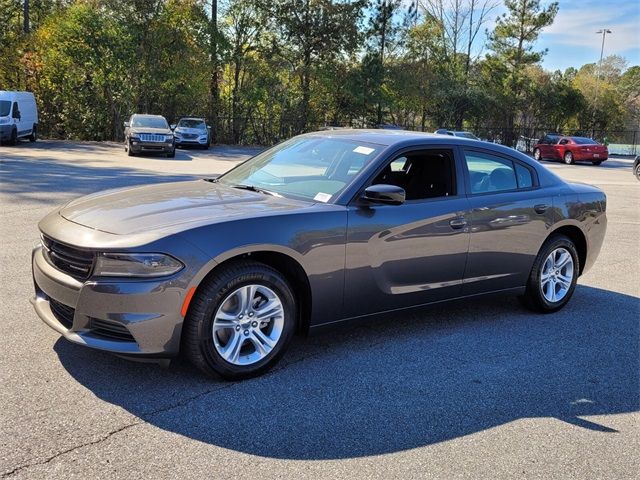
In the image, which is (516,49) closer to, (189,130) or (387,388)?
(189,130)

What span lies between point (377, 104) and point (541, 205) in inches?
1413

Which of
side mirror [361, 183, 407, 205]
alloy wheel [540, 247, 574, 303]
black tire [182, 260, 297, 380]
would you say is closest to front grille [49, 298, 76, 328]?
black tire [182, 260, 297, 380]

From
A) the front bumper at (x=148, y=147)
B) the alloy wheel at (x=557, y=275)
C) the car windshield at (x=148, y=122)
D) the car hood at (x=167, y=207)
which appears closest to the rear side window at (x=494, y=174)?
the alloy wheel at (x=557, y=275)

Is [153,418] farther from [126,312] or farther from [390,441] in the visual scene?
[390,441]

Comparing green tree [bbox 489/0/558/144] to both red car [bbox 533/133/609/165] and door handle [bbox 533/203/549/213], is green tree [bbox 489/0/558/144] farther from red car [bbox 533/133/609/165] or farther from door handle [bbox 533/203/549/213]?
door handle [bbox 533/203/549/213]

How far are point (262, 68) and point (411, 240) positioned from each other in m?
33.6

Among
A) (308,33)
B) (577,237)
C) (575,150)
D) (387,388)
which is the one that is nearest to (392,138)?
(387,388)

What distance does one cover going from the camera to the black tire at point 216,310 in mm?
3600

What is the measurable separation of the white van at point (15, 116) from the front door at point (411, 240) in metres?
22.8

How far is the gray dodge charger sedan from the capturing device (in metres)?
3.49

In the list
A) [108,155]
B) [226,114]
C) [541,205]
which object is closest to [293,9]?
[226,114]

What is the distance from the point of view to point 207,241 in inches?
141

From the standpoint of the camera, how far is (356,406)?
11.8 ft

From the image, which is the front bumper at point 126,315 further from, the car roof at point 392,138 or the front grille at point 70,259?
the car roof at point 392,138
